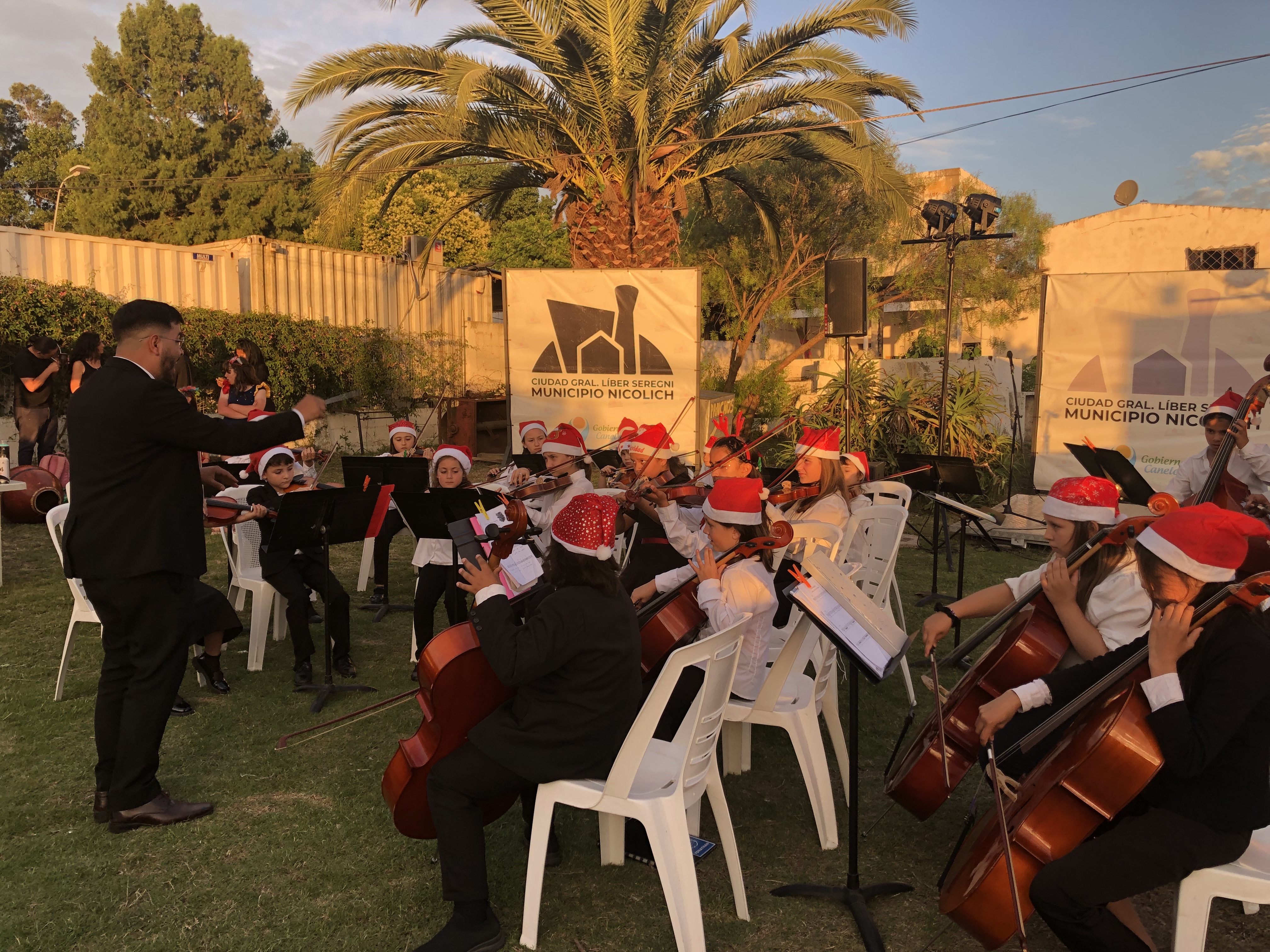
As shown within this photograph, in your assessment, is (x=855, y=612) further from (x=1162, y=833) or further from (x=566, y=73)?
(x=566, y=73)

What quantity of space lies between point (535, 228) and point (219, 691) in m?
28.5

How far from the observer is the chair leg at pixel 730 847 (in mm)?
3070

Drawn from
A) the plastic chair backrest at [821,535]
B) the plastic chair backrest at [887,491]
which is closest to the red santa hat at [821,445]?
the plastic chair backrest at [887,491]

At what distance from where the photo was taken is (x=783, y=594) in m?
3.86

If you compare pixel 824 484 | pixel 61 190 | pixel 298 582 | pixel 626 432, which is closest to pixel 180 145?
pixel 61 190

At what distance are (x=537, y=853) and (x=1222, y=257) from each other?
22371 mm

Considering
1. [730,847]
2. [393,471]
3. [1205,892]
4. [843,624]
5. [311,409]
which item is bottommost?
[730,847]

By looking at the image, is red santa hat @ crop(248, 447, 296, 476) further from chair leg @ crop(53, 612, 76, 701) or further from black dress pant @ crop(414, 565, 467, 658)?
chair leg @ crop(53, 612, 76, 701)

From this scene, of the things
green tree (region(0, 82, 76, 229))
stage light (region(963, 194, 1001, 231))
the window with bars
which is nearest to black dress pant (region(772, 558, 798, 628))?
stage light (region(963, 194, 1001, 231))

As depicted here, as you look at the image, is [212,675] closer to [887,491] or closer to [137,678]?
[137,678]

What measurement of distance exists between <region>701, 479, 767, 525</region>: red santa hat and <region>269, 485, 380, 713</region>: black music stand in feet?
7.19

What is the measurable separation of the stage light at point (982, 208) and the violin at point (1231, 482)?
5.11m

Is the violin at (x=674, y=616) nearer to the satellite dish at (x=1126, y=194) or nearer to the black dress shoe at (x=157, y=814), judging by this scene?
the black dress shoe at (x=157, y=814)

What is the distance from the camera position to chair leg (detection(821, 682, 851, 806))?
3.90 m
